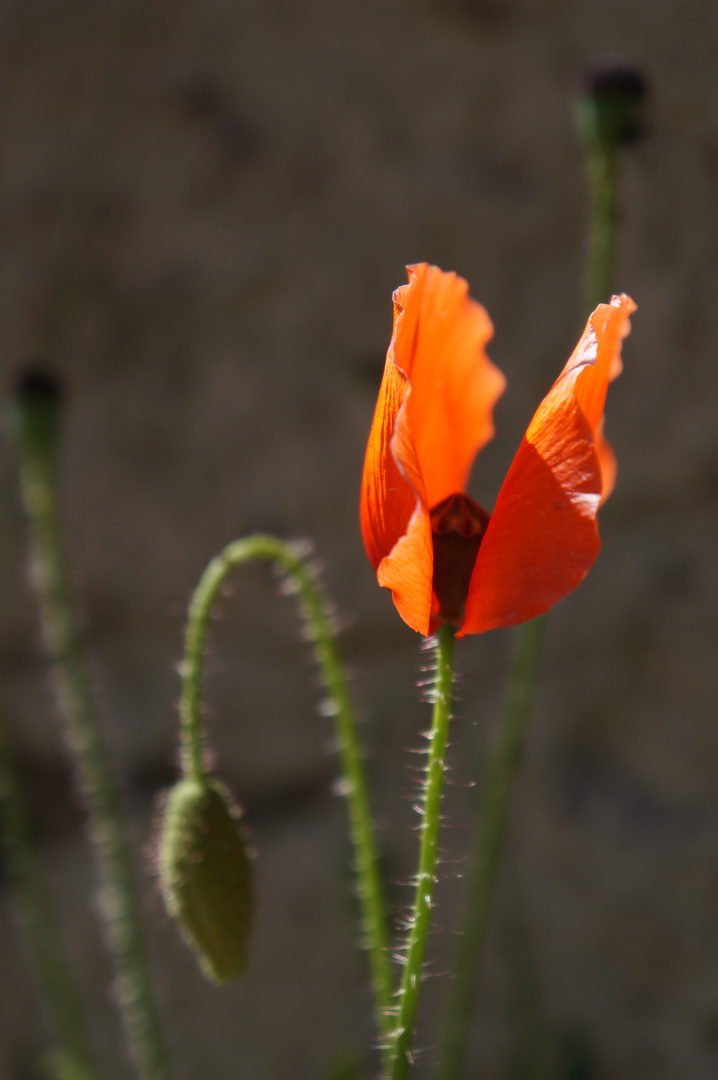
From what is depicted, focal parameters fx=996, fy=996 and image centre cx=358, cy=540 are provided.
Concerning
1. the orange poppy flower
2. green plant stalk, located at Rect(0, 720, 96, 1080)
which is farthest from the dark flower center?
green plant stalk, located at Rect(0, 720, 96, 1080)

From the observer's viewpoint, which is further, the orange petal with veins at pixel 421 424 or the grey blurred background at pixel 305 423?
the grey blurred background at pixel 305 423

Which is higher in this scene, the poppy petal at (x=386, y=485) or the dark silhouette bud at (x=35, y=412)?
the dark silhouette bud at (x=35, y=412)

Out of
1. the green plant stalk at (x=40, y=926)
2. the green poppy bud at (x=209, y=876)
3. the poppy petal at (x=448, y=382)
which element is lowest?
the green plant stalk at (x=40, y=926)

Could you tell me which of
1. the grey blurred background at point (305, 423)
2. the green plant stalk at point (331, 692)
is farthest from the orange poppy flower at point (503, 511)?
the grey blurred background at point (305, 423)

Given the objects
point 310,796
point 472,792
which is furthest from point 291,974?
point 472,792

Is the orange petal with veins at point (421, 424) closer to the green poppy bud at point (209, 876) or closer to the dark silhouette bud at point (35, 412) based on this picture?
the green poppy bud at point (209, 876)

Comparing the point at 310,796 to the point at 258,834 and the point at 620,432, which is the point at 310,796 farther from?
the point at 620,432

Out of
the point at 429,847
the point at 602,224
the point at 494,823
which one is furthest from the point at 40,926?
the point at 602,224
